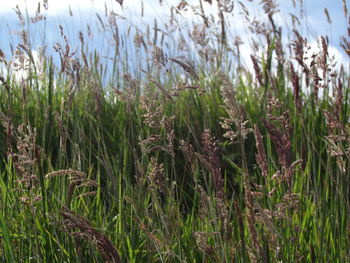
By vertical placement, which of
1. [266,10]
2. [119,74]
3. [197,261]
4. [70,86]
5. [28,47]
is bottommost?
[197,261]

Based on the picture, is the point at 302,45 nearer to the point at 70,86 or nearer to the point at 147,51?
the point at 70,86

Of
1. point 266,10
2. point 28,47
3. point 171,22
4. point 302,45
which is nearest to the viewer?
point 302,45

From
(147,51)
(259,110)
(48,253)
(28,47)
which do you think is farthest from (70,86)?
(147,51)

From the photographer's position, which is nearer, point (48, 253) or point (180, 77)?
point (48, 253)

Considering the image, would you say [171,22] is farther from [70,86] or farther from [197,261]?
[197,261]

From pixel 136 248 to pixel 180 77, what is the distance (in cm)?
278

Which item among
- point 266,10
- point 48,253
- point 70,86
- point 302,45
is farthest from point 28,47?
point 266,10

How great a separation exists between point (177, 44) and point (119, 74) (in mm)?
575

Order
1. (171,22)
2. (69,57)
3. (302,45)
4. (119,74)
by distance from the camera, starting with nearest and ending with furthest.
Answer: (302,45) → (69,57) → (119,74) → (171,22)

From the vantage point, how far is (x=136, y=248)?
206 centimetres

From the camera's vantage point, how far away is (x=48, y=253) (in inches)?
74.4

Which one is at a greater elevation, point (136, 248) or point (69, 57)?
point (69, 57)

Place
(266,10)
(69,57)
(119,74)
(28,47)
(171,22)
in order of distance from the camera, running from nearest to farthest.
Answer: (69,57), (28,47), (266,10), (119,74), (171,22)

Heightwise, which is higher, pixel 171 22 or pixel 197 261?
pixel 171 22
